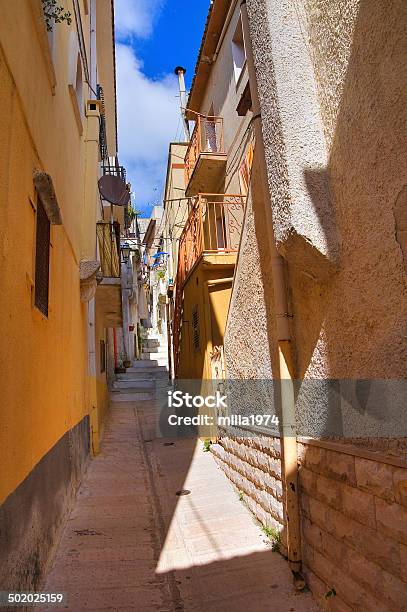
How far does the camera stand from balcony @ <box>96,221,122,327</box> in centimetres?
949

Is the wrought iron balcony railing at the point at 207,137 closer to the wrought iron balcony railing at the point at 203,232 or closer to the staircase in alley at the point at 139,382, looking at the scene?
the wrought iron balcony railing at the point at 203,232

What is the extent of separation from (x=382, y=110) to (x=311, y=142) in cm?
92

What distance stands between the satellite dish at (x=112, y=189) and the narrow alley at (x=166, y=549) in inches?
241

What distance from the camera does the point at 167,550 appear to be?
429 centimetres

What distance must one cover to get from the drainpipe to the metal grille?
210 cm

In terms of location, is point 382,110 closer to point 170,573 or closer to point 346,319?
point 346,319

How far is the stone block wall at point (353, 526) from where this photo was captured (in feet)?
7.98

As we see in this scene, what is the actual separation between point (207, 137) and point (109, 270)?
180 inches

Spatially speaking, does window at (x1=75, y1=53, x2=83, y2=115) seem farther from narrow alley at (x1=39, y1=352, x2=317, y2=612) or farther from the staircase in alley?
the staircase in alley

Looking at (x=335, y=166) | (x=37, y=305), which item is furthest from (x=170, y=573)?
(x=335, y=166)

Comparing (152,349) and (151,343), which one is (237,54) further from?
(151,343)

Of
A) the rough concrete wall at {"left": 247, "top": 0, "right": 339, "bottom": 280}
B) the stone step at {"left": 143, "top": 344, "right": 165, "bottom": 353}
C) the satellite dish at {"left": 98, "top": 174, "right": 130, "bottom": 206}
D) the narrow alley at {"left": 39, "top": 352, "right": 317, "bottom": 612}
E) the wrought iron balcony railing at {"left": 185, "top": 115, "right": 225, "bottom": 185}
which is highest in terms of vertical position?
the wrought iron balcony railing at {"left": 185, "top": 115, "right": 225, "bottom": 185}

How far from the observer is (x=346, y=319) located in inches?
123

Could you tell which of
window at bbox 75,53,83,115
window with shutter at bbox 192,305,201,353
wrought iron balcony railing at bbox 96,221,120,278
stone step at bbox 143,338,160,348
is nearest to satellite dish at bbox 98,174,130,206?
wrought iron balcony railing at bbox 96,221,120,278
